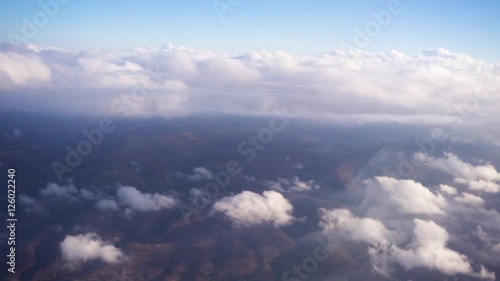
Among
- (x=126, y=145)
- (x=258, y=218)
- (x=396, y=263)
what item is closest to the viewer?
(x=396, y=263)

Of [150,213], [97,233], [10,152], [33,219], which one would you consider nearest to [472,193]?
[150,213]

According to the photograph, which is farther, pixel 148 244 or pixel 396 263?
pixel 148 244

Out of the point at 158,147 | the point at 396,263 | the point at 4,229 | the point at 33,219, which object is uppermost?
the point at 158,147

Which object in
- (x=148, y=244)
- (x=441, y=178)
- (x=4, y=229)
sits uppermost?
(x=441, y=178)

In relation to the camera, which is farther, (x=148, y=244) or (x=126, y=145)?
(x=126, y=145)

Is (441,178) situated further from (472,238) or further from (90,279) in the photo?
(90,279)

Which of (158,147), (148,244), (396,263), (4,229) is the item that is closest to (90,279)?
(148,244)

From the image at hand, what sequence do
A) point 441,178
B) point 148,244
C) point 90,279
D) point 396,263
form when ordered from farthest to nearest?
1. point 441,178
2. point 148,244
3. point 396,263
4. point 90,279

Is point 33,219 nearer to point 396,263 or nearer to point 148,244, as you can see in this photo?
point 148,244

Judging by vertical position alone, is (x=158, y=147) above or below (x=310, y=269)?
above
